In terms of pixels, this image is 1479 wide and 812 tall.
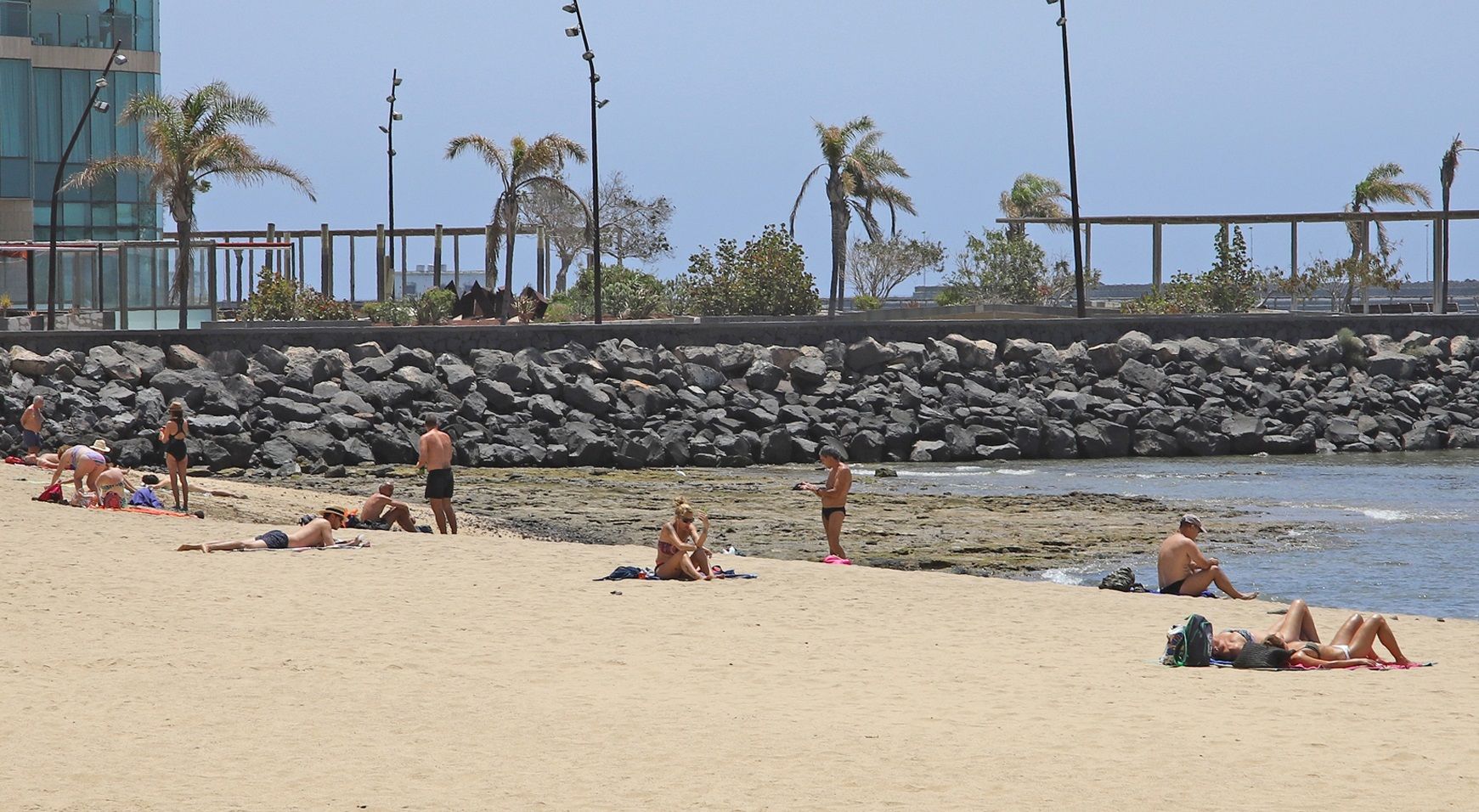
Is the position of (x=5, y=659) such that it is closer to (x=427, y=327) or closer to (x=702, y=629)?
(x=702, y=629)

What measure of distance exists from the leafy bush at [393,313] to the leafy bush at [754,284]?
7788 mm

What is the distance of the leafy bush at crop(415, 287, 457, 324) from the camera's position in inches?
1569

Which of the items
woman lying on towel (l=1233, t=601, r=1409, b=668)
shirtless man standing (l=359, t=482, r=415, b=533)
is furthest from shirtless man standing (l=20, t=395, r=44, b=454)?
woman lying on towel (l=1233, t=601, r=1409, b=668)

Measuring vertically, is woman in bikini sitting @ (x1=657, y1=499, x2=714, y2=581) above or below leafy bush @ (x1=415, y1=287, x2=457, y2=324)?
below

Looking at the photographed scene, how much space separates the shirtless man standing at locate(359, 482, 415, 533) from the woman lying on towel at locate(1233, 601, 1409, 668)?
10.2 metres

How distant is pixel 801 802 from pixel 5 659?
5625 mm

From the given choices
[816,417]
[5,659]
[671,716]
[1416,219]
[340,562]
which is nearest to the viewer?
[671,716]

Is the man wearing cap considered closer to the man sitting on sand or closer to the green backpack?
the green backpack

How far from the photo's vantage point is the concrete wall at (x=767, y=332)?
32.2 metres

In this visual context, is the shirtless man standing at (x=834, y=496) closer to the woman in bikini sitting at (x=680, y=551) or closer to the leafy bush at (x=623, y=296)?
the woman in bikini sitting at (x=680, y=551)

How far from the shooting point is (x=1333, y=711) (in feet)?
30.9

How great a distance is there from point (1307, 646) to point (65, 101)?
136ft

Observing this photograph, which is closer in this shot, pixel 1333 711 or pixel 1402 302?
pixel 1333 711

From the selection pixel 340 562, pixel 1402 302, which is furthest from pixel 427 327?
pixel 1402 302
